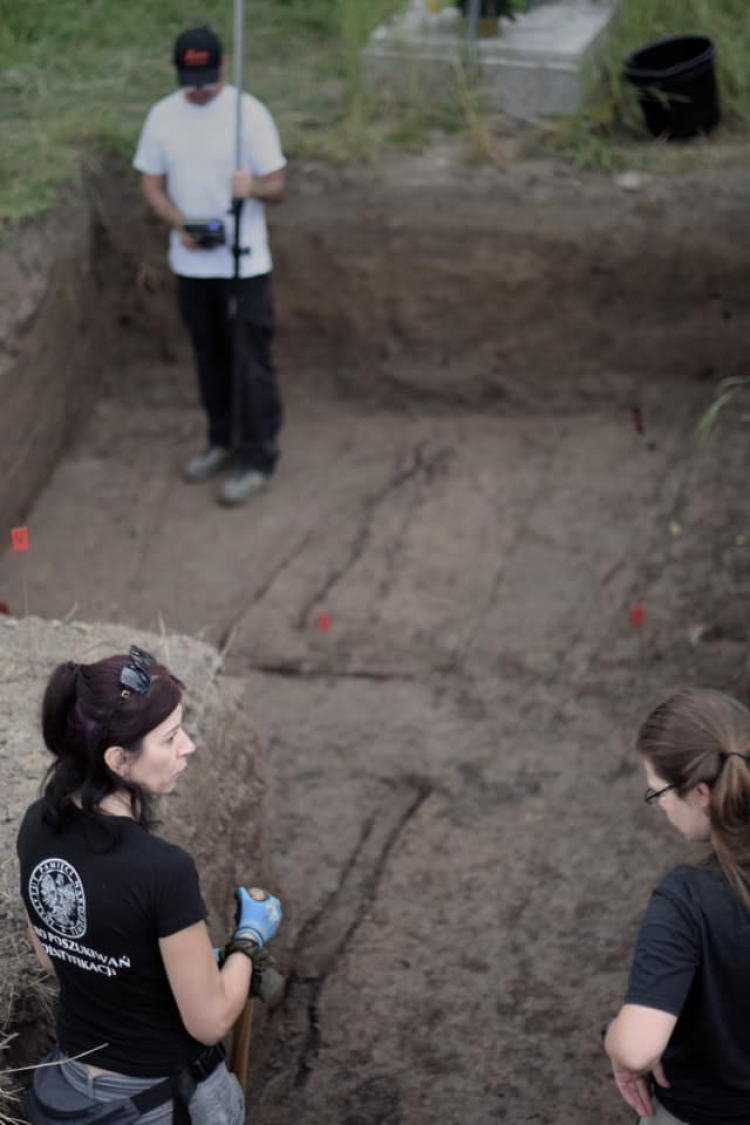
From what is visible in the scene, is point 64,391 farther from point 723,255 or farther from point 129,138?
point 723,255

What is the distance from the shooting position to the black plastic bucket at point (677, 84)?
7.02 metres

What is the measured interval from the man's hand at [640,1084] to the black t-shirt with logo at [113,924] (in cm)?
79

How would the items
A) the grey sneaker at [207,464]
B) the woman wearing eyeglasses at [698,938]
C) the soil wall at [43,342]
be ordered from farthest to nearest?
the grey sneaker at [207,464] → the soil wall at [43,342] → the woman wearing eyeglasses at [698,938]

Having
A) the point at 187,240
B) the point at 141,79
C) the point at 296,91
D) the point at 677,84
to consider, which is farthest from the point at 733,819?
the point at 141,79

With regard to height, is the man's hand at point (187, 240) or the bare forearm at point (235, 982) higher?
the man's hand at point (187, 240)

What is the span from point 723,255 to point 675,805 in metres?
5.06

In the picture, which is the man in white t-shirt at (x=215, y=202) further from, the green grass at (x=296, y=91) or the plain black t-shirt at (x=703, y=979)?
the plain black t-shirt at (x=703, y=979)

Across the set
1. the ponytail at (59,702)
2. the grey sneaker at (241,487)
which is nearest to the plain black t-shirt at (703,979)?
the ponytail at (59,702)

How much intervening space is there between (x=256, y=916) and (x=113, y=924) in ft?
1.51

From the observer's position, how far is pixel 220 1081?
270 cm

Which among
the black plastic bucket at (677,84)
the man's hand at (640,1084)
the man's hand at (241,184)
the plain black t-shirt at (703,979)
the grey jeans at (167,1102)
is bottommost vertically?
→ the grey jeans at (167,1102)

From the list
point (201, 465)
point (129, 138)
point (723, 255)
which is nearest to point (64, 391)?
point (201, 465)

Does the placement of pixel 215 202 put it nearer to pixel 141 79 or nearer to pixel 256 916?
pixel 141 79

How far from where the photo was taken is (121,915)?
2418 millimetres
